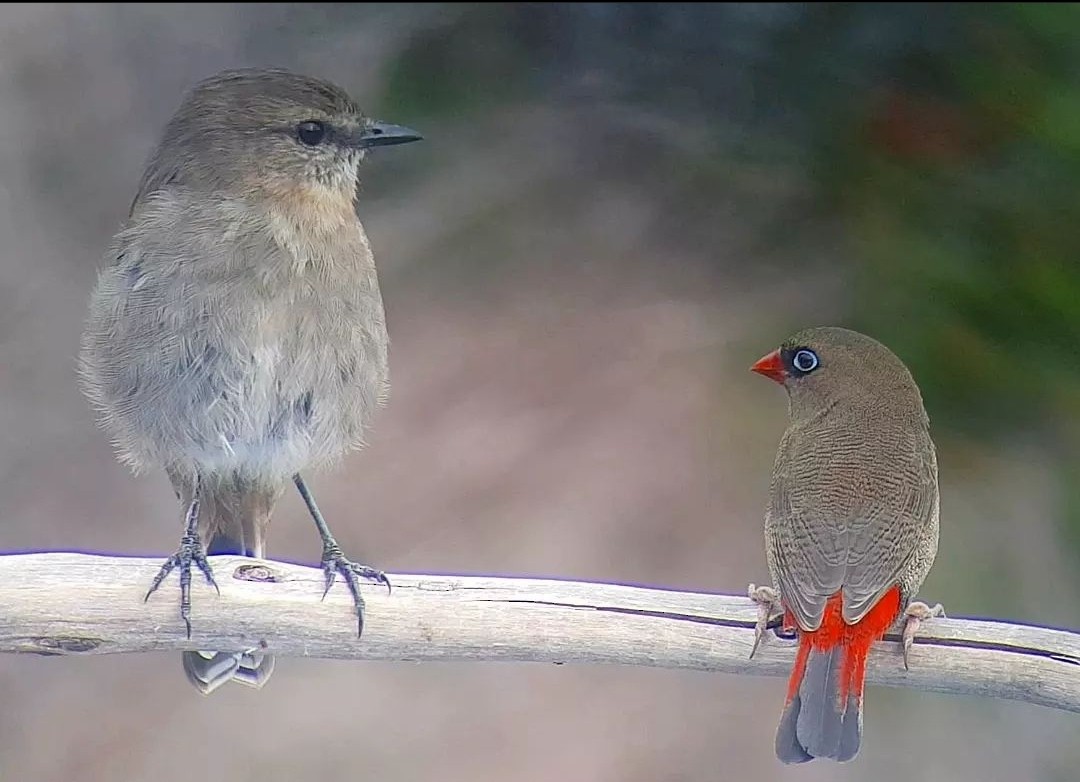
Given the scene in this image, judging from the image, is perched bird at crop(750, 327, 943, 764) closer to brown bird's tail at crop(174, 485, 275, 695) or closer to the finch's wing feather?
the finch's wing feather

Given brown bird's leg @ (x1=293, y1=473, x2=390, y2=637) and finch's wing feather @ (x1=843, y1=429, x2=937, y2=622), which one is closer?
finch's wing feather @ (x1=843, y1=429, x2=937, y2=622)

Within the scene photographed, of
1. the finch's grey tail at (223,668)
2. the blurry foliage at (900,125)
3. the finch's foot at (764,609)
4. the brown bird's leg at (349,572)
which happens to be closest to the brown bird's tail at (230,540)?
the finch's grey tail at (223,668)

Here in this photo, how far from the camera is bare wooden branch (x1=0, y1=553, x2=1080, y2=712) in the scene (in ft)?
3.97

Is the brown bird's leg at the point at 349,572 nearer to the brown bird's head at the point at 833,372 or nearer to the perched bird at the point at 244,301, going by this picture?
the perched bird at the point at 244,301

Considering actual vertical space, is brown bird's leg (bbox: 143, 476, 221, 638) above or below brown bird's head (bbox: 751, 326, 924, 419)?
below

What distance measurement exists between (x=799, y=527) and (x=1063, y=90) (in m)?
0.83

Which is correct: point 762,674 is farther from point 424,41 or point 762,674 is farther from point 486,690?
point 424,41

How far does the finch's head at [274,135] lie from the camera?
1377mm

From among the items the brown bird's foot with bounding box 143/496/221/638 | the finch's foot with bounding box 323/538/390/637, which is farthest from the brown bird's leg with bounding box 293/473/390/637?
the brown bird's foot with bounding box 143/496/221/638

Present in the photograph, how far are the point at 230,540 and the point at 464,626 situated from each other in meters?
0.51

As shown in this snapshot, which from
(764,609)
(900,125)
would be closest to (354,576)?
(764,609)

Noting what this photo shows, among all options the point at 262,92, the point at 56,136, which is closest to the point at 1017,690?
the point at 262,92

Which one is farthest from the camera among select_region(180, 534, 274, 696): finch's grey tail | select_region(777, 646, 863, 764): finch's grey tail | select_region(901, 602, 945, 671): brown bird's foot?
select_region(180, 534, 274, 696): finch's grey tail

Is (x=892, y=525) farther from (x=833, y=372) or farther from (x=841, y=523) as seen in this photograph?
(x=833, y=372)
